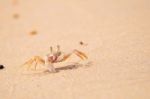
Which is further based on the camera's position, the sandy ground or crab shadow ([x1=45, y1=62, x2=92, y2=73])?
crab shadow ([x1=45, y1=62, x2=92, y2=73])

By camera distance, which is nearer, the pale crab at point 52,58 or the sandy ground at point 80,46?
the sandy ground at point 80,46

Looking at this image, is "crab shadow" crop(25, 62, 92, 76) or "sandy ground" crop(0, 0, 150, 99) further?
"crab shadow" crop(25, 62, 92, 76)

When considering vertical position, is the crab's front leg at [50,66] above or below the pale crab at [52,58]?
below

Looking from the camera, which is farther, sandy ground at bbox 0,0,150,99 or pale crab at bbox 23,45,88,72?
pale crab at bbox 23,45,88,72

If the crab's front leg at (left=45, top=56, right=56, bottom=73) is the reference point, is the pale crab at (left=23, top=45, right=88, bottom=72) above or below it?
above

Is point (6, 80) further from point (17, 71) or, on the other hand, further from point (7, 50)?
point (7, 50)

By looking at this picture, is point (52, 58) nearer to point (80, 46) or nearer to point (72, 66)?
point (72, 66)

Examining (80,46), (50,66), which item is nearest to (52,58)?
(50,66)

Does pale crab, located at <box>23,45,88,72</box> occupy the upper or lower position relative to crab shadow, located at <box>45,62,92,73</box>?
upper
